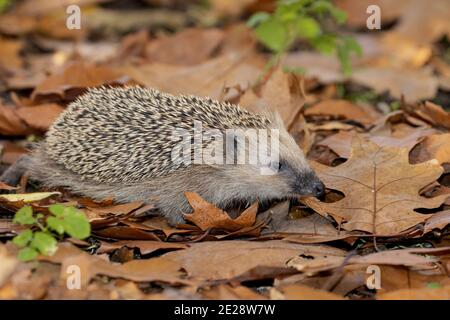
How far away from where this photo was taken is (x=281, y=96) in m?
8.30

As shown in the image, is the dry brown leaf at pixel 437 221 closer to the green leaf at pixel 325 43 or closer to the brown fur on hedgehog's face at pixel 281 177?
the brown fur on hedgehog's face at pixel 281 177

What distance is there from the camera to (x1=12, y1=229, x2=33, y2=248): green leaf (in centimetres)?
545

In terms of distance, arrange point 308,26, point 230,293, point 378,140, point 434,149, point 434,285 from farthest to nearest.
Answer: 1. point 308,26
2. point 378,140
3. point 434,149
4. point 434,285
5. point 230,293

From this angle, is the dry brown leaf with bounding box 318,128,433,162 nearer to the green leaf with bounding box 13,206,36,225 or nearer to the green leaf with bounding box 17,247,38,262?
the green leaf with bounding box 13,206,36,225

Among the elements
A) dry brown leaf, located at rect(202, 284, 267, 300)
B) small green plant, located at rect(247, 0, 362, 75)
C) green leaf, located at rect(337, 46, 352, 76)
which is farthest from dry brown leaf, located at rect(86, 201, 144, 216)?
green leaf, located at rect(337, 46, 352, 76)

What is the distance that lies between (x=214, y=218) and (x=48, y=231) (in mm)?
1540

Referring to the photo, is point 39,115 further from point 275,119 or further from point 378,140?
point 378,140

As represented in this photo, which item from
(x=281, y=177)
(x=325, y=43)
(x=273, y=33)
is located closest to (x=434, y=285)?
(x=281, y=177)

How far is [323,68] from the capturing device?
1167 centimetres

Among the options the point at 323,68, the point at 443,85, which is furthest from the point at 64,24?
the point at 443,85

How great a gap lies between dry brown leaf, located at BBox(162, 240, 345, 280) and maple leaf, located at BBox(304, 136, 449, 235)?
53cm

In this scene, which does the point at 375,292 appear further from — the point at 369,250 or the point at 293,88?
the point at 293,88

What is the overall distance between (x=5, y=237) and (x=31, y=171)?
1.74m

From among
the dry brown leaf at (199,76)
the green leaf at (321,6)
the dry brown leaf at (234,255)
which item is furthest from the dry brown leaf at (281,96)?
the dry brown leaf at (234,255)
